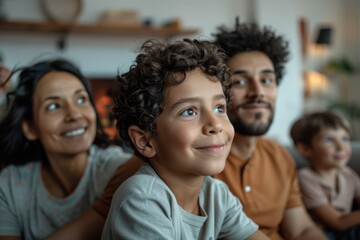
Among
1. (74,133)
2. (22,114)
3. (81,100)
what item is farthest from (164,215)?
(22,114)

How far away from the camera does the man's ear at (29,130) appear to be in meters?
1.51

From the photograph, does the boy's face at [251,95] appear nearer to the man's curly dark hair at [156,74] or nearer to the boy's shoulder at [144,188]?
the man's curly dark hair at [156,74]

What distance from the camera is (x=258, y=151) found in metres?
1.58

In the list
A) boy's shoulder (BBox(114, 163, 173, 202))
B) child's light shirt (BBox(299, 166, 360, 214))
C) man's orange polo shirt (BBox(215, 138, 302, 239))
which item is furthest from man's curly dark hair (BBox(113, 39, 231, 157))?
child's light shirt (BBox(299, 166, 360, 214))

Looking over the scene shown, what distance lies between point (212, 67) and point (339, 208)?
3.60 feet

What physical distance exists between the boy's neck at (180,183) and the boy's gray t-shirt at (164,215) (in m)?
0.02

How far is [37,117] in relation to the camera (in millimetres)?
1453

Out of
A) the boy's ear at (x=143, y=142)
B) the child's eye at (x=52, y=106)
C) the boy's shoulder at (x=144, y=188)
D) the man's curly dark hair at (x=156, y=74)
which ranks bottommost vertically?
the boy's shoulder at (x=144, y=188)

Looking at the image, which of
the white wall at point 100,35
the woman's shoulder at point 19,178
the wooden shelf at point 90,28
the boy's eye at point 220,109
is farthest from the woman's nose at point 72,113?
the wooden shelf at point 90,28

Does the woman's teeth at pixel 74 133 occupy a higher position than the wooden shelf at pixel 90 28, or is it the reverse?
the wooden shelf at pixel 90 28

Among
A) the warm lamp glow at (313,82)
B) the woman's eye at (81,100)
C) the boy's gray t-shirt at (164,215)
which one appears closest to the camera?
the boy's gray t-shirt at (164,215)

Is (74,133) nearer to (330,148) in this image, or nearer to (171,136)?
(171,136)

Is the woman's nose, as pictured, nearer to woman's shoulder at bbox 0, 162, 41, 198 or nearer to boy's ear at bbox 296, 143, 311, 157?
woman's shoulder at bbox 0, 162, 41, 198

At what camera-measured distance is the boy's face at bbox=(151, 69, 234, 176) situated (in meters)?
0.94
